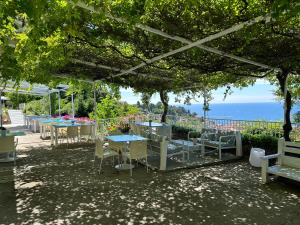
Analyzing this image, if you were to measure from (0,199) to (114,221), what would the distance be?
2.32 meters

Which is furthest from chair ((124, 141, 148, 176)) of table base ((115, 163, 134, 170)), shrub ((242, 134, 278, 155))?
shrub ((242, 134, 278, 155))

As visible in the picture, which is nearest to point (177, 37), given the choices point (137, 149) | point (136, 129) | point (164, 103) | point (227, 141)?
point (137, 149)

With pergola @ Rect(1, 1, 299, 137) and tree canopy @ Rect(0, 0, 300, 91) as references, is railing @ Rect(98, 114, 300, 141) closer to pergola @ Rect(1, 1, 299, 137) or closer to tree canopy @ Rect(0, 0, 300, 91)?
pergola @ Rect(1, 1, 299, 137)

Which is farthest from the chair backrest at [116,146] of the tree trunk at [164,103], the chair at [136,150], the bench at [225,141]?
the tree trunk at [164,103]

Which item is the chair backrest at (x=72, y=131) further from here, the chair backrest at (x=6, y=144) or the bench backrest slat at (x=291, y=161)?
the bench backrest slat at (x=291, y=161)

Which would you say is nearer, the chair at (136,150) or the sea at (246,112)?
the chair at (136,150)

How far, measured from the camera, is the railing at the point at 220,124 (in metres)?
8.08

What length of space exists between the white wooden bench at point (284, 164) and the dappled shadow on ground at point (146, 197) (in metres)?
0.28

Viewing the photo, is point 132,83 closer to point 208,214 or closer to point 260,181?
point 260,181

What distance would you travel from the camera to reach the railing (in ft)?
26.5

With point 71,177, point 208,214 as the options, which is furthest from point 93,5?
point 71,177

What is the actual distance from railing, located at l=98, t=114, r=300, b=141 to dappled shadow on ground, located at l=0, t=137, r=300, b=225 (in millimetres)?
1900

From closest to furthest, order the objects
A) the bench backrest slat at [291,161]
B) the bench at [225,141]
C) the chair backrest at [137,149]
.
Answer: the bench backrest slat at [291,161] → the chair backrest at [137,149] → the bench at [225,141]

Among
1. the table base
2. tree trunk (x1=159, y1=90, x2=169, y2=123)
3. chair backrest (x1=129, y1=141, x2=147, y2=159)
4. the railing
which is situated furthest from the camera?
tree trunk (x1=159, y1=90, x2=169, y2=123)
